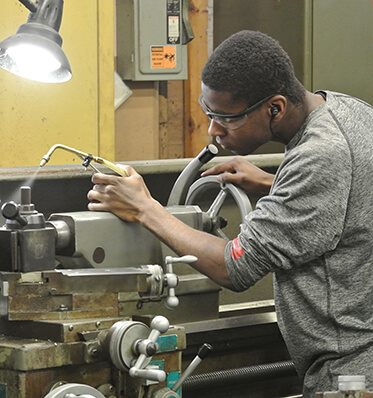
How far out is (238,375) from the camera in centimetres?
209

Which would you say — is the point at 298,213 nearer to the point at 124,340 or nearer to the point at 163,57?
the point at 124,340

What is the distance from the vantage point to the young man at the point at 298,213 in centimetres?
160

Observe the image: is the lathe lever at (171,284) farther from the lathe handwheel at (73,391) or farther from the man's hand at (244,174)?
the man's hand at (244,174)

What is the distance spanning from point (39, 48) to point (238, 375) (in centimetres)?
94

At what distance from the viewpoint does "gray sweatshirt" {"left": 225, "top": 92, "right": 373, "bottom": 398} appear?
1.59m

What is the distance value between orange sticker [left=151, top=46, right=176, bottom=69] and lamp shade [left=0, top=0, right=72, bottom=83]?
1.78 meters

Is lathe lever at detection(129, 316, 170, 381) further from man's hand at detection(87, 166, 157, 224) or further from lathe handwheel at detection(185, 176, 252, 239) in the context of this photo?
lathe handwheel at detection(185, 176, 252, 239)

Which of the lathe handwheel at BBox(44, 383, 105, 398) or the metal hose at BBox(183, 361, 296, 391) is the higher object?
the lathe handwheel at BBox(44, 383, 105, 398)

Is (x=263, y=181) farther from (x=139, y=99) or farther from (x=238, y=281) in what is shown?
(x=139, y=99)

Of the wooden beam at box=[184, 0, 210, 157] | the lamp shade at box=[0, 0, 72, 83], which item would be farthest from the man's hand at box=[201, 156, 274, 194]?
the wooden beam at box=[184, 0, 210, 157]

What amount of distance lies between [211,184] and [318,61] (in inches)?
63.4

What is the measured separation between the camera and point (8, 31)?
252 centimetres

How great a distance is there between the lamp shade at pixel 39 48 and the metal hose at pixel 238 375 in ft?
2.55

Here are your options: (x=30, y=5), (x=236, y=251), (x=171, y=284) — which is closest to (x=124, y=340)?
(x=171, y=284)
